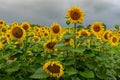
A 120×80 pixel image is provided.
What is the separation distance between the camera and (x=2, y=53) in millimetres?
6789

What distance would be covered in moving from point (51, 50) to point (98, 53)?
2.65ft

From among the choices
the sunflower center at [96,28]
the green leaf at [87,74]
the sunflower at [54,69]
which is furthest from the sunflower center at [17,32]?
the sunflower center at [96,28]

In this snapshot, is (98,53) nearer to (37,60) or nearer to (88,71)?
(88,71)

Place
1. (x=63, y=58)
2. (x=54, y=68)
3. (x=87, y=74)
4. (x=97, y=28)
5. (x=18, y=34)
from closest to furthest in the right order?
(x=54, y=68) < (x=87, y=74) < (x=63, y=58) < (x=18, y=34) < (x=97, y=28)

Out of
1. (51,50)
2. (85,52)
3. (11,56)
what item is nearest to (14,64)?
(11,56)

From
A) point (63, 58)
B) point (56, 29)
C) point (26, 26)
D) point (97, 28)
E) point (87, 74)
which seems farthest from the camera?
point (26, 26)

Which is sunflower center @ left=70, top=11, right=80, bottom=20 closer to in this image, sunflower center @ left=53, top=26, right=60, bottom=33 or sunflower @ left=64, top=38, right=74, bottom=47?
sunflower @ left=64, top=38, right=74, bottom=47

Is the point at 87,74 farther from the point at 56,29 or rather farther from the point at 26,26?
the point at 26,26

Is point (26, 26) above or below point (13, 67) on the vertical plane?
above

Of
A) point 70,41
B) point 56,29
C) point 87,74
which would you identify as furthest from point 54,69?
point 56,29

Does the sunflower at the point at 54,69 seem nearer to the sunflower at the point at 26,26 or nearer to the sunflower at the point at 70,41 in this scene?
the sunflower at the point at 70,41

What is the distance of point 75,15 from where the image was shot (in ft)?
21.7

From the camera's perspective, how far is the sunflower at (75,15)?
6.54 m

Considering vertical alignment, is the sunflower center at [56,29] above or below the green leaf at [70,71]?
above
